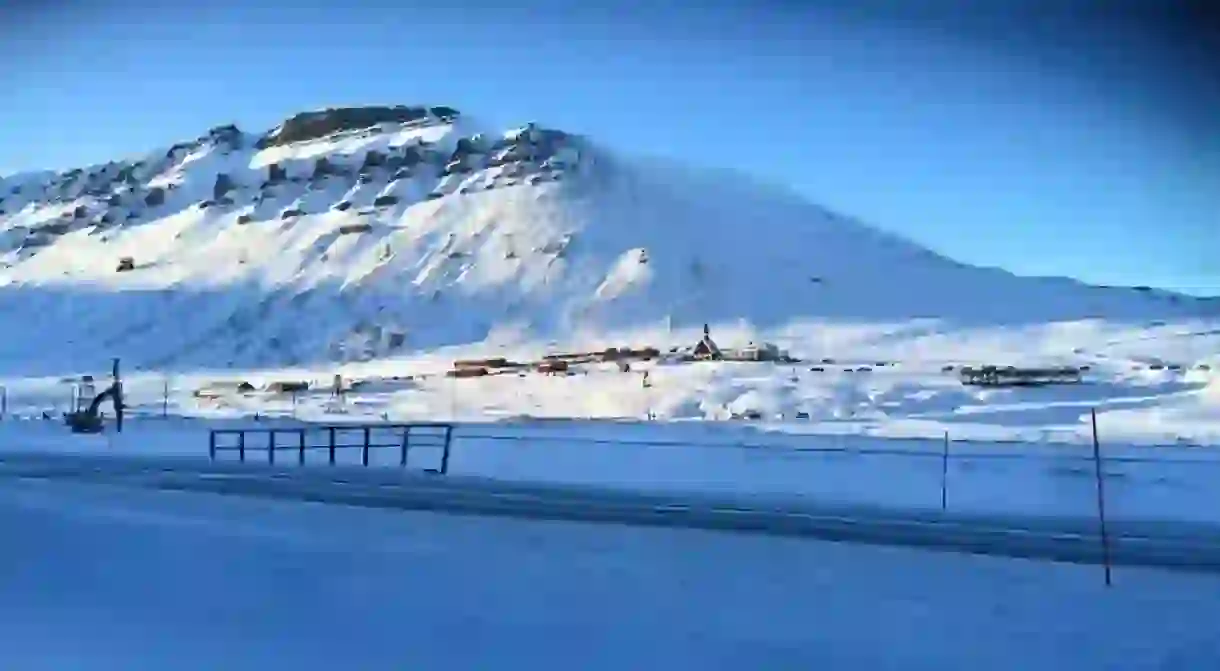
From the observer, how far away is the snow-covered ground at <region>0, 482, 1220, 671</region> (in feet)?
28.8

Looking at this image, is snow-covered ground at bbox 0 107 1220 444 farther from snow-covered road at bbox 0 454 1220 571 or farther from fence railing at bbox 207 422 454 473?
snow-covered road at bbox 0 454 1220 571

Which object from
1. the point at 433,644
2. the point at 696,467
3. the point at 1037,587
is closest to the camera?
the point at 433,644

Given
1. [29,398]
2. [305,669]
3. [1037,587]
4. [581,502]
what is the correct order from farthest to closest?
[29,398] < [581,502] < [1037,587] < [305,669]

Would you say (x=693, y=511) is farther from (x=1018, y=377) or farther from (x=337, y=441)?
(x=1018, y=377)

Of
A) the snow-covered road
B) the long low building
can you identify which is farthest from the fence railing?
the long low building

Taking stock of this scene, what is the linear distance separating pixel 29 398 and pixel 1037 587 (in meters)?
62.6

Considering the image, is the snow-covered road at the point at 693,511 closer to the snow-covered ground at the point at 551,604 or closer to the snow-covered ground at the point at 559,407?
the snow-covered ground at the point at 559,407

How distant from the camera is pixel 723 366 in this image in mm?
56938

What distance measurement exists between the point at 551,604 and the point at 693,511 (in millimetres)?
7036

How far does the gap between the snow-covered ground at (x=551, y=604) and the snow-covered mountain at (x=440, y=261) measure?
258 feet

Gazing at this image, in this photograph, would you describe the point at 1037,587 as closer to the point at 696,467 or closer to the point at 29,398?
the point at 696,467

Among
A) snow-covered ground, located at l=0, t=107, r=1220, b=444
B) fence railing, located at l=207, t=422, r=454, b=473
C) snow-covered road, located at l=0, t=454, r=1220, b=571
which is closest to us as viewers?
snow-covered road, located at l=0, t=454, r=1220, b=571

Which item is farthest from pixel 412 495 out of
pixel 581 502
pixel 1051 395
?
pixel 1051 395

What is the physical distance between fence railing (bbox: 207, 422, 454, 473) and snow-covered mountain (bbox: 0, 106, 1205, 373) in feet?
194
